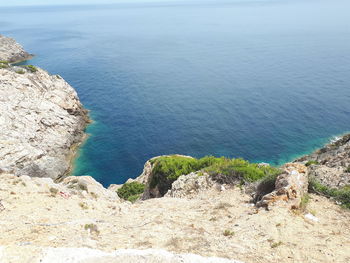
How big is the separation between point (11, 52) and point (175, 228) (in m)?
136

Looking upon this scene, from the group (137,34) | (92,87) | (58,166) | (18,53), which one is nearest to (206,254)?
(58,166)

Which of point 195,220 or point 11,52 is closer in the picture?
point 195,220

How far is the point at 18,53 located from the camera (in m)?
126

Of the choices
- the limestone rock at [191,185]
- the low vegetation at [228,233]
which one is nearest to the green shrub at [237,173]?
the limestone rock at [191,185]

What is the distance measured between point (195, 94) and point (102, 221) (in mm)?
68660

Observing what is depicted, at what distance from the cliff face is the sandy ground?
27142mm

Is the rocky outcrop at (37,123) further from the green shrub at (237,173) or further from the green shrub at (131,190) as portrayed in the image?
the green shrub at (237,173)

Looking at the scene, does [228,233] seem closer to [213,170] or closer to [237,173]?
[237,173]

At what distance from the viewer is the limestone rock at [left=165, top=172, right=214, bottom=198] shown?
2597 cm

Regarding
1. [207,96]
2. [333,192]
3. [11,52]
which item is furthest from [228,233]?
[11,52]

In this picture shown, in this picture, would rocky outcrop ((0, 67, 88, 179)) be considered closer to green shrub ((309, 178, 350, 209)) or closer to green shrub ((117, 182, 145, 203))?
green shrub ((117, 182, 145, 203))

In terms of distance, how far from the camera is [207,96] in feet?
267

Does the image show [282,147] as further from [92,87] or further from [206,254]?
[92,87]

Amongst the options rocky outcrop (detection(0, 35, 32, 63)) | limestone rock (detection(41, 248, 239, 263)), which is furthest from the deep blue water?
limestone rock (detection(41, 248, 239, 263))
